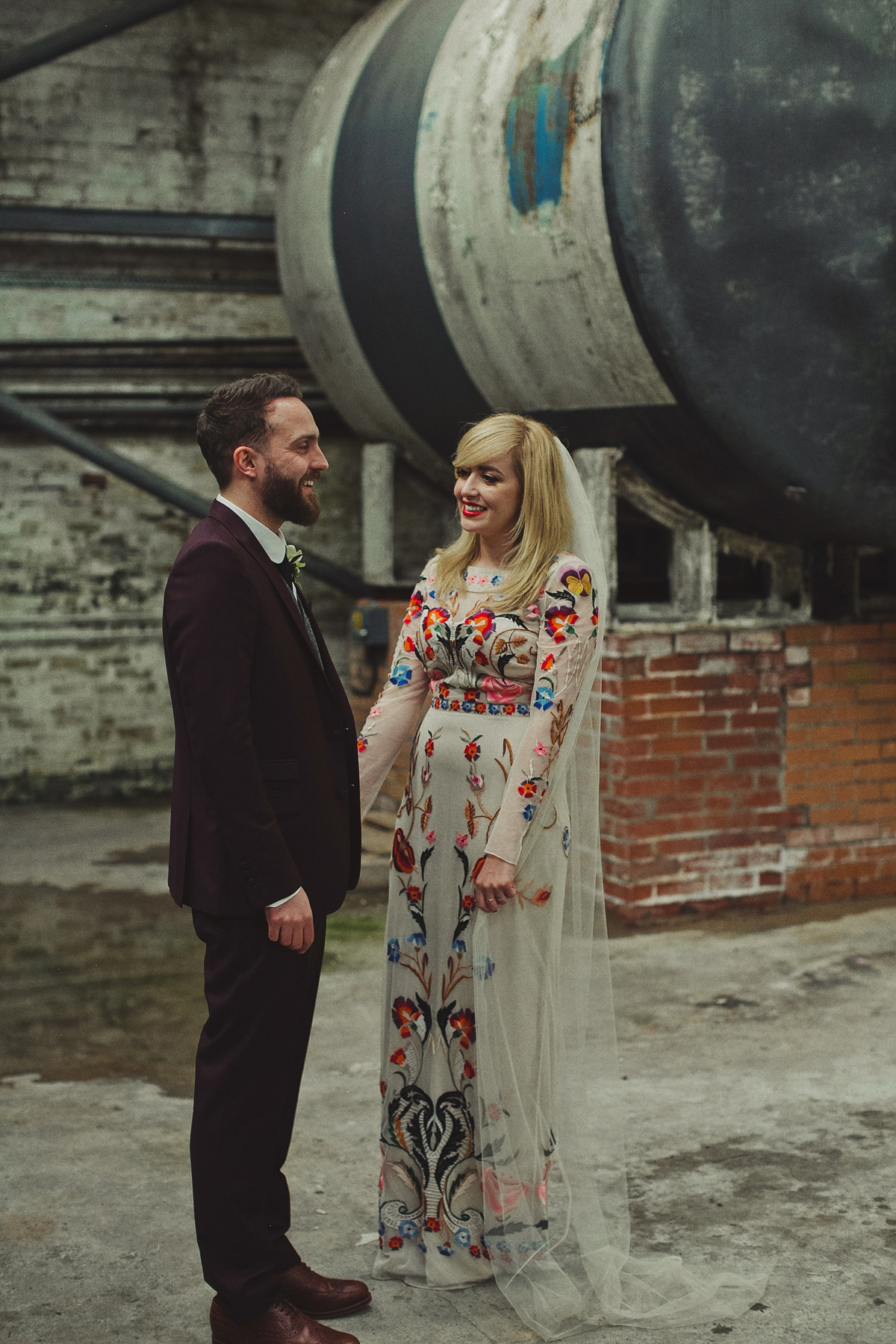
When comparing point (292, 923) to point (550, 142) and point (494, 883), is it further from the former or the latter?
point (550, 142)

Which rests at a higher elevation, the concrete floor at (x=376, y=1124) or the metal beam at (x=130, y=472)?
the metal beam at (x=130, y=472)

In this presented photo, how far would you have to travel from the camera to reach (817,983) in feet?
14.4

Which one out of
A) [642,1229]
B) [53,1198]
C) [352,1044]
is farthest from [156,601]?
[642,1229]

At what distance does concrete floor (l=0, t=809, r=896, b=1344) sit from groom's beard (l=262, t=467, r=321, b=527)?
1450 millimetres

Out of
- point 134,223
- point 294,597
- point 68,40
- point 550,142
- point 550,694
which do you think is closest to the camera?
point 294,597

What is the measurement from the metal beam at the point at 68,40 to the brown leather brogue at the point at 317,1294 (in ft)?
18.3

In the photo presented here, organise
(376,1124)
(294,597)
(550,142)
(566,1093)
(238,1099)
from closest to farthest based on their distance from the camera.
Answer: (238,1099) < (294,597) < (566,1093) < (376,1124) < (550,142)

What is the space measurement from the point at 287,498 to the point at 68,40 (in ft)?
16.1

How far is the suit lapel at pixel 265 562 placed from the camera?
2.45 metres

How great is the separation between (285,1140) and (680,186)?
2.99 m

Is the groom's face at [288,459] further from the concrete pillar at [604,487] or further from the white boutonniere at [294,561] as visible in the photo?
the concrete pillar at [604,487]

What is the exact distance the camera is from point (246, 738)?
7.65ft

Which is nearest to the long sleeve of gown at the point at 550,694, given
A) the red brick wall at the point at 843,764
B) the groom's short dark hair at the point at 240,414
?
the groom's short dark hair at the point at 240,414

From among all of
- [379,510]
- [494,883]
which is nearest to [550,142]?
[379,510]
